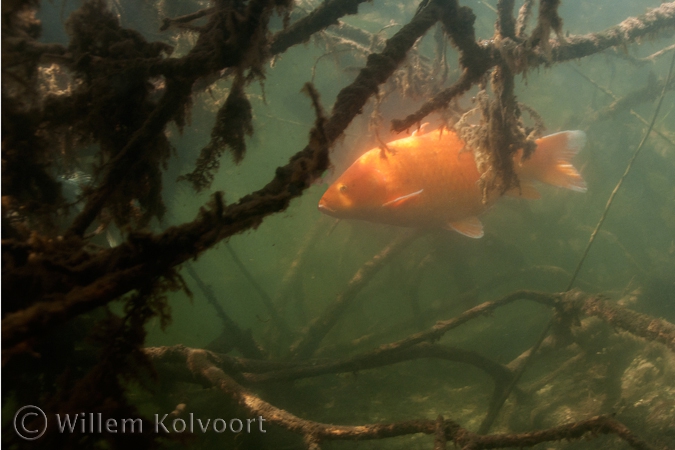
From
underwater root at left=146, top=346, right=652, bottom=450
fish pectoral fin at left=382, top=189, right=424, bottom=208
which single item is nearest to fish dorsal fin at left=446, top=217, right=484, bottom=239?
fish pectoral fin at left=382, top=189, right=424, bottom=208

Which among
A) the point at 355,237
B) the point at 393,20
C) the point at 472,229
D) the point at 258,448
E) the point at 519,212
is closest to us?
the point at 258,448

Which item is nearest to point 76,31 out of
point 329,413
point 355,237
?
point 329,413

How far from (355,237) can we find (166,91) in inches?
322

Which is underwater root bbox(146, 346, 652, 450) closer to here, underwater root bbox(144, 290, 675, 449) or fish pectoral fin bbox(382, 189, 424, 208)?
underwater root bbox(144, 290, 675, 449)

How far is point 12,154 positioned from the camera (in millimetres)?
2092

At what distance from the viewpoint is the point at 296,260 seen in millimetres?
9953

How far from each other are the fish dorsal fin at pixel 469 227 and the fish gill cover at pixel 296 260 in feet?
3.69

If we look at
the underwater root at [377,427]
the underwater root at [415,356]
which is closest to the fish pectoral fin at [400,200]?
the underwater root at [415,356]

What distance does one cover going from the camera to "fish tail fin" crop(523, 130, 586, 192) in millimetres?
4484

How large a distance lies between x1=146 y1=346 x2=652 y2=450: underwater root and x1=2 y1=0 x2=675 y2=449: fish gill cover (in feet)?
0.06

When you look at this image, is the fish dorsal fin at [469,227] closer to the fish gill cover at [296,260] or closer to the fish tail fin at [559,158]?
the fish gill cover at [296,260]

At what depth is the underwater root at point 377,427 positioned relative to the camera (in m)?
2.26

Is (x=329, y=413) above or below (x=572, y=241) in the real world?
below

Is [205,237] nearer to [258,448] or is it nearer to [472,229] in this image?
[258,448]
